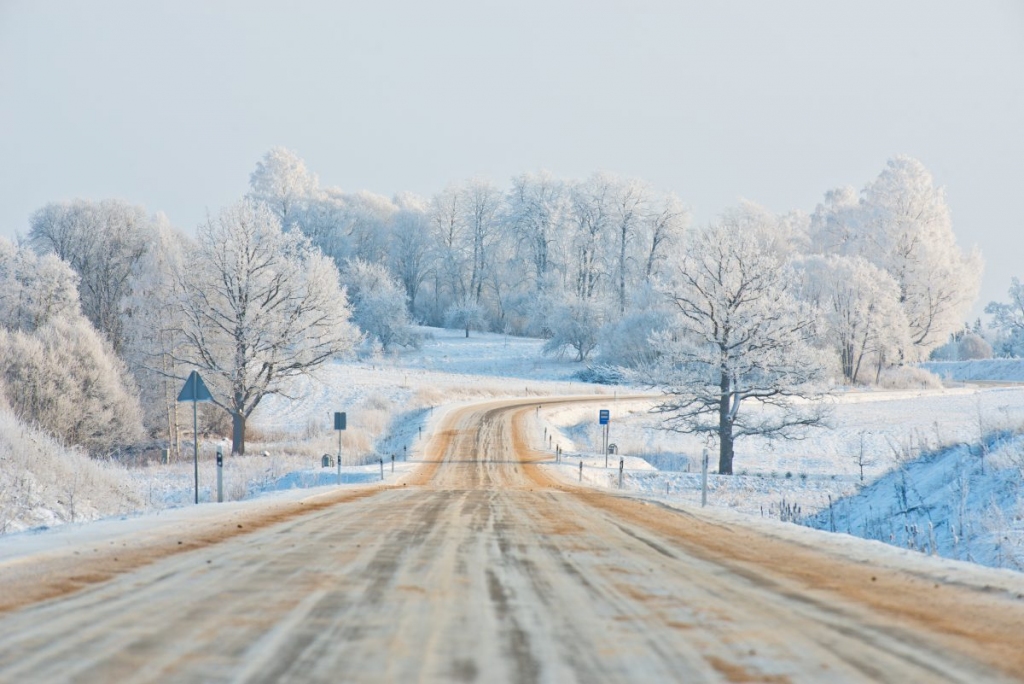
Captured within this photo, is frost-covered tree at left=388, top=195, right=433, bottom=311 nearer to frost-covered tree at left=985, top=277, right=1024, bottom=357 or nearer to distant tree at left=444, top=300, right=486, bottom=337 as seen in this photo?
distant tree at left=444, top=300, right=486, bottom=337

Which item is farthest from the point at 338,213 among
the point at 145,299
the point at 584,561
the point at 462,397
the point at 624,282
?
the point at 584,561

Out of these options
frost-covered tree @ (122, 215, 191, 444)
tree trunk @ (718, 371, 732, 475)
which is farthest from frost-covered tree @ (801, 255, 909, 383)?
frost-covered tree @ (122, 215, 191, 444)

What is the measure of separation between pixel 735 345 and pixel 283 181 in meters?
79.7

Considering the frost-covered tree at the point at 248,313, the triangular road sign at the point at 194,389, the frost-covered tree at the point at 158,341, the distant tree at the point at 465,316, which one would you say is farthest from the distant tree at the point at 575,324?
the triangular road sign at the point at 194,389

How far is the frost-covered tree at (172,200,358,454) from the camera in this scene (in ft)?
143

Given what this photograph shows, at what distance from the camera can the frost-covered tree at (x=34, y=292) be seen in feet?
163

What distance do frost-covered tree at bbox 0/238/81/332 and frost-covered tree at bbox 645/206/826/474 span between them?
1414 inches

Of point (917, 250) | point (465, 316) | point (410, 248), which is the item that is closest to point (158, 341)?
point (465, 316)

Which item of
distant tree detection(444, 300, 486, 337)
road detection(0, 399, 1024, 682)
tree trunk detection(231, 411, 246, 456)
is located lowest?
tree trunk detection(231, 411, 246, 456)

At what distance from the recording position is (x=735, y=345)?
36688 mm

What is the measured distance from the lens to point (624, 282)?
90.7 m

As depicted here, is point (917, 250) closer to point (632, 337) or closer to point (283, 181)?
point (632, 337)

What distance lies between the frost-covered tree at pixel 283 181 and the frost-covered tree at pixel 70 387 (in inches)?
2206

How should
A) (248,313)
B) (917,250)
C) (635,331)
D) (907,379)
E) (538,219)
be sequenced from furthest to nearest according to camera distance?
(538,219) → (917,250) → (635,331) → (907,379) → (248,313)
